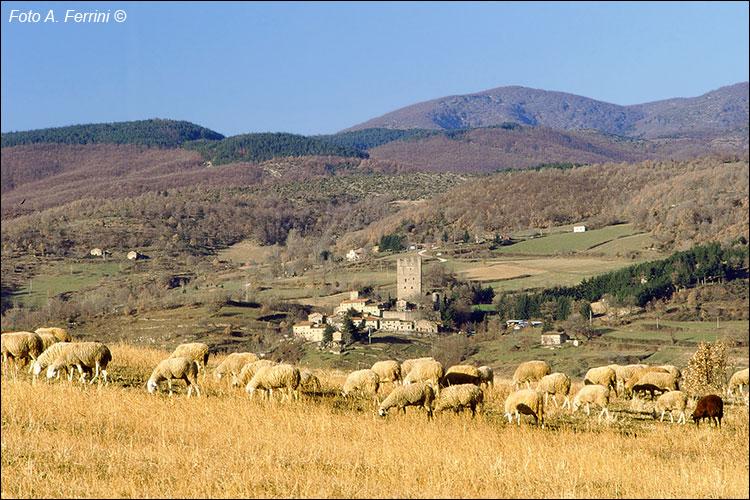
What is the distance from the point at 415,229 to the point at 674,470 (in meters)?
140

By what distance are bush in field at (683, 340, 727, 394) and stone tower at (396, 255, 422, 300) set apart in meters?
62.4

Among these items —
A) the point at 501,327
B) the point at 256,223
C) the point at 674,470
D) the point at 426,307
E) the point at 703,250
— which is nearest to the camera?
the point at 674,470

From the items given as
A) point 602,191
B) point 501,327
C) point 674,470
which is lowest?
point 501,327

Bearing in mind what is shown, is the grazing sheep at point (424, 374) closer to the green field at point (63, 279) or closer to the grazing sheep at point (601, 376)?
the grazing sheep at point (601, 376)

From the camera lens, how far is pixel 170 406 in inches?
404

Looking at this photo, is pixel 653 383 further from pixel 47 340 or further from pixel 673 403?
pixel 47 340

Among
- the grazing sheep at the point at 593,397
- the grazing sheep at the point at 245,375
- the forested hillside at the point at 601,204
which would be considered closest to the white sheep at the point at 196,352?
the grazing sheep at the point at 245,375

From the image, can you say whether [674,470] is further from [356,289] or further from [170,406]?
[356,289]

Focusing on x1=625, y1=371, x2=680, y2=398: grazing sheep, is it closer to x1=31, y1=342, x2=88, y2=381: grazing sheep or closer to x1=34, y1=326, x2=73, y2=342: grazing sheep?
x1=31, y1=342, x2=88, y2=381: grazing sheep

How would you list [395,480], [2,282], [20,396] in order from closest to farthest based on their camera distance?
1. [395,480]
2. [20,396]
3. [2,282]

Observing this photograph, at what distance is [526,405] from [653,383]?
470 centimetres

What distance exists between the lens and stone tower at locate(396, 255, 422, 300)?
292ft

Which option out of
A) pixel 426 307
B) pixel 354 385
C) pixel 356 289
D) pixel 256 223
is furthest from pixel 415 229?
pixel 354 385

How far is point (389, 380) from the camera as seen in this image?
14.5m
